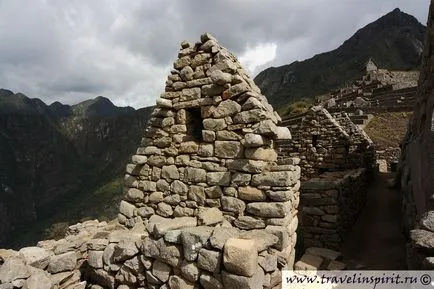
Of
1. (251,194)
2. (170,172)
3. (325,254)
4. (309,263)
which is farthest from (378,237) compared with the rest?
(170,172)

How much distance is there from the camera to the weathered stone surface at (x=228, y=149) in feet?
16.5

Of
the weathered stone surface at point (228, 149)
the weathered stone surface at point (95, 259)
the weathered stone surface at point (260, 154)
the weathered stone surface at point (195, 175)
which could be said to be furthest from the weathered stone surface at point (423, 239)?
the weathered stone surface at point (95, 259)

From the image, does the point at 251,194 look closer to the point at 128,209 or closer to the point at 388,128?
the point at 128,209

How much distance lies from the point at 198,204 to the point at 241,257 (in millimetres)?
1884

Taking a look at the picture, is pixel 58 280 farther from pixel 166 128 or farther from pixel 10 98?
pixel 10 98

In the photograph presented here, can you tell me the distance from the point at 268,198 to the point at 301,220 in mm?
4334

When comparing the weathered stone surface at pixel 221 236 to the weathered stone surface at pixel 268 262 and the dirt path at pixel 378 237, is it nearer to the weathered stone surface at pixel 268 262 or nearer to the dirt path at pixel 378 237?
the weathered stone surface at pixel 268 262

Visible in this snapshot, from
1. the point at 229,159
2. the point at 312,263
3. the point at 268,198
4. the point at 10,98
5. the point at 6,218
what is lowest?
the point at 6,218

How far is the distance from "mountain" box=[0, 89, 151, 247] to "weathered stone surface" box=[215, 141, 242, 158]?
367 feet

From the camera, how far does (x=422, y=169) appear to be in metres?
6.50

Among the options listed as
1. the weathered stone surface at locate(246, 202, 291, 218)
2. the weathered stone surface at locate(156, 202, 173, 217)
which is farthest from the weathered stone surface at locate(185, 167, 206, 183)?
the weathered stone surface at locate(246, 202, 291, 218)

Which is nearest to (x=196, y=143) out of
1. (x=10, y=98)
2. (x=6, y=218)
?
(x=6, y=218)

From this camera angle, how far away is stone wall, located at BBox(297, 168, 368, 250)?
789cm

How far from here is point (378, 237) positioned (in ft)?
28.5
